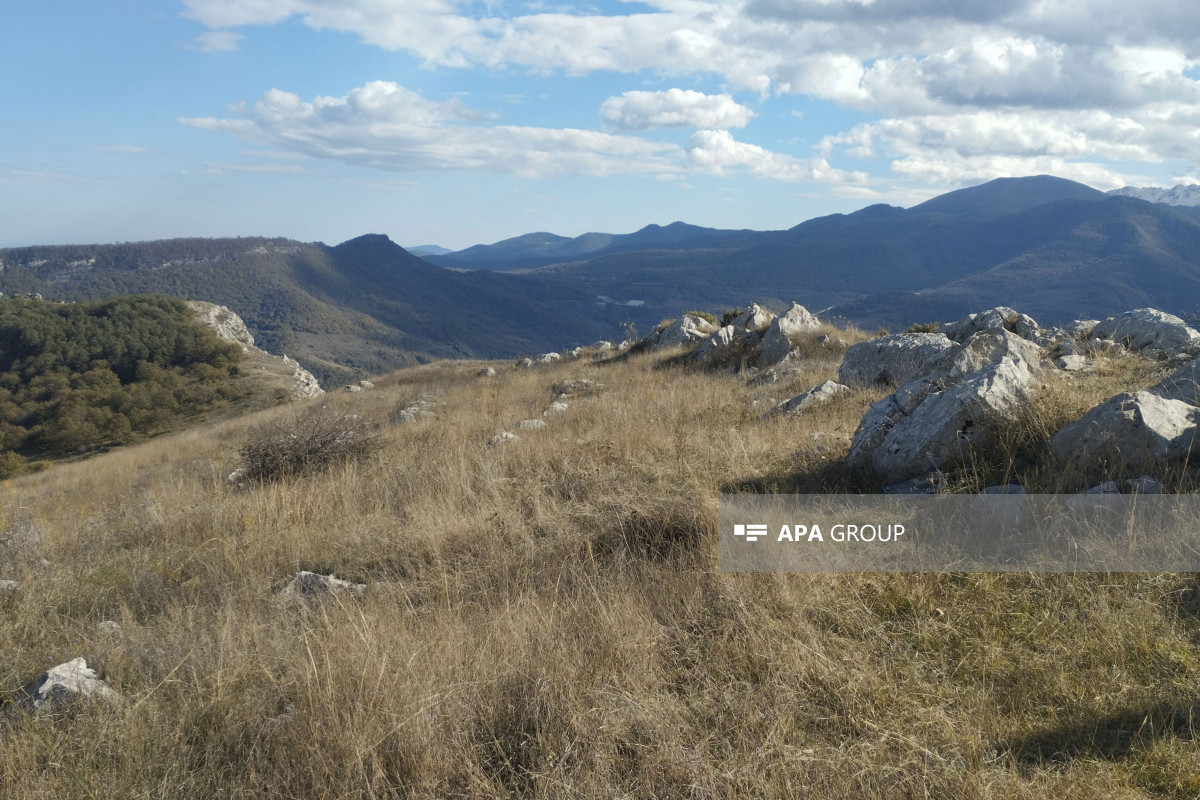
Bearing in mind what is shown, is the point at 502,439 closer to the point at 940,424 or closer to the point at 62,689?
the point at 940,424

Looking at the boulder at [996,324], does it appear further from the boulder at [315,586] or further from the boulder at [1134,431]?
Result: the boulder at [315,586]

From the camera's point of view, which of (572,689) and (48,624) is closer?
(572,689)

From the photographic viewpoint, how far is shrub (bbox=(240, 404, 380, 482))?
25.3 ft

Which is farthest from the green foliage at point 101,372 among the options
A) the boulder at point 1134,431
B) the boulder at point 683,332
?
the boulder at point 1134,431

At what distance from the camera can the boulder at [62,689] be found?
2.99 meters

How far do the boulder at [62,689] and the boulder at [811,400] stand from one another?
6.43 metres

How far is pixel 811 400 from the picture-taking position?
7754 mm

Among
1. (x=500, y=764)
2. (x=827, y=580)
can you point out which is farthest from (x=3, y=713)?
(x=827, y=580)

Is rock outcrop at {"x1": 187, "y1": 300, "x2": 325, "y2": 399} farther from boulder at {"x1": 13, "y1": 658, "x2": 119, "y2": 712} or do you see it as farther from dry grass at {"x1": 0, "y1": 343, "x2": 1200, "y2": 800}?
boulder at {"x1": 13, "y1": 658, "x2": 119, "y2": 712}

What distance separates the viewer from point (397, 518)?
5406mm

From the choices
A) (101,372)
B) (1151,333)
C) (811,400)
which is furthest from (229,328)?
(1151,333)

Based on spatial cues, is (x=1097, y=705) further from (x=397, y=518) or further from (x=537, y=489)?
(x=397, y=518)

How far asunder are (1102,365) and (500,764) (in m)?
7.48
